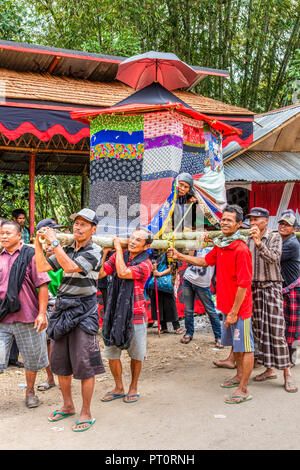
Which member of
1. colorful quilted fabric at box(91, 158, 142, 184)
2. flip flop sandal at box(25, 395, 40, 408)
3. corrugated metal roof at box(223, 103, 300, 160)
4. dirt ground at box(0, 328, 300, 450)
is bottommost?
dirt ground at box(0, 328, 300, 450)

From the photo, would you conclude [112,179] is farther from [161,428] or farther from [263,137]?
[263,137]

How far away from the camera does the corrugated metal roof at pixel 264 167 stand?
8078 millimetres

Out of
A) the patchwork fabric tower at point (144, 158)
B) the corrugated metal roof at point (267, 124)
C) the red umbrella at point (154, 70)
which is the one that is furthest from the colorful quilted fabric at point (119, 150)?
the corrugated metal roof at point (267, 124)

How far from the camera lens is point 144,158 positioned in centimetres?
562

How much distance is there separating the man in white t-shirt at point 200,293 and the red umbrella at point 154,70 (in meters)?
2.43

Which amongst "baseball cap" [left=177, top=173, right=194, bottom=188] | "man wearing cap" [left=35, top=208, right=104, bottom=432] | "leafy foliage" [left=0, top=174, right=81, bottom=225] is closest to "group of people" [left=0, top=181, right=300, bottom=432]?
"man wearing cap" [left=35, top=208, right=104, bottom=432]

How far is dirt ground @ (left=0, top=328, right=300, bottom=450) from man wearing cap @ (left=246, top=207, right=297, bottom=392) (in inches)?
11.9

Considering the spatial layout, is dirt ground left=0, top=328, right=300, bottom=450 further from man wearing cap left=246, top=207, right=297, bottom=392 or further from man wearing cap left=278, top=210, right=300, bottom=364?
man wearing cap left=278, top=210, right=300, bottom=364

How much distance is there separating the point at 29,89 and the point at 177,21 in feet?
21.1

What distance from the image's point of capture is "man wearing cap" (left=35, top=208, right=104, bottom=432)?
11.5 feet

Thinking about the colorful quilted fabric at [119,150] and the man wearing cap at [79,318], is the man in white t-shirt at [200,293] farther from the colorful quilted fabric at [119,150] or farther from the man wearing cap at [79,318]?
A: the man wearing cap at [79,318]

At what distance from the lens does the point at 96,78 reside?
8453 millimetres

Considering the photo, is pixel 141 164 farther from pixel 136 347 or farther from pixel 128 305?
pixel 136 347
